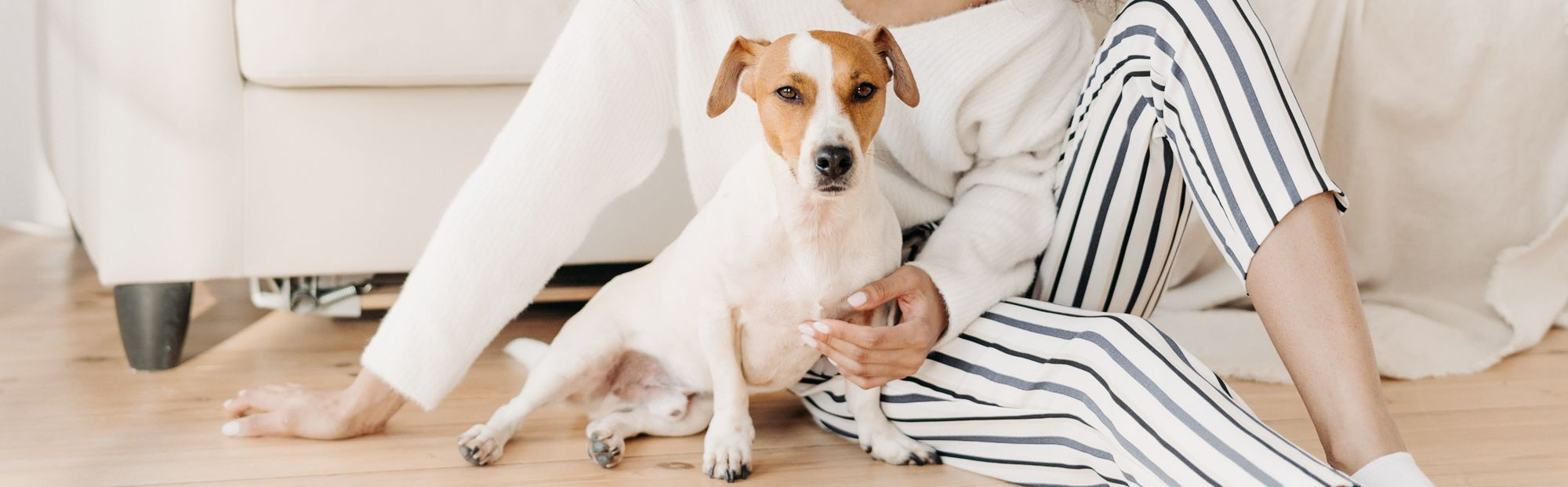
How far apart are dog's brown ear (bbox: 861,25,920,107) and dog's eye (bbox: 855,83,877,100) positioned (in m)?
0.05

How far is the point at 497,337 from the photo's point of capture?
1.91 meters

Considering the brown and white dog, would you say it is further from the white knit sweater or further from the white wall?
the white wall

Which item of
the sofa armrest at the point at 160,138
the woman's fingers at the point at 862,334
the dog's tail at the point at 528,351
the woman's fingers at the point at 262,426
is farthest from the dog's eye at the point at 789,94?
the sofa armrest at the point at 160,138

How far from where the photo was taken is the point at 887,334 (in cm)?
120

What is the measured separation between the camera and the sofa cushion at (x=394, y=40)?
1.60 m

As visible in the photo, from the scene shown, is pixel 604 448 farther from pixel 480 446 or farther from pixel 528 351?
pixel 528 351

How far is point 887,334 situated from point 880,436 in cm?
18

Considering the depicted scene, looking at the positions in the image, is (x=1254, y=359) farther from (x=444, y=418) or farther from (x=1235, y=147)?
(x=444, y=418)

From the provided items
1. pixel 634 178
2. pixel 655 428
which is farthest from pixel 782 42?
pixel 655 428

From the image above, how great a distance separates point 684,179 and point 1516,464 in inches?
46.1

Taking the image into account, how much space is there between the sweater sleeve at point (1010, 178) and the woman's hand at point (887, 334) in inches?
1.6

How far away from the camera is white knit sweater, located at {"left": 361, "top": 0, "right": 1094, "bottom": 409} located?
1.26 metres

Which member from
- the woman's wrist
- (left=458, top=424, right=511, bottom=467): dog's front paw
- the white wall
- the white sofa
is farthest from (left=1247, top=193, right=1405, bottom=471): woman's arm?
the white wall

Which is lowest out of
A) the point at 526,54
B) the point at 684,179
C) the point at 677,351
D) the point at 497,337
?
the point at 497,337
